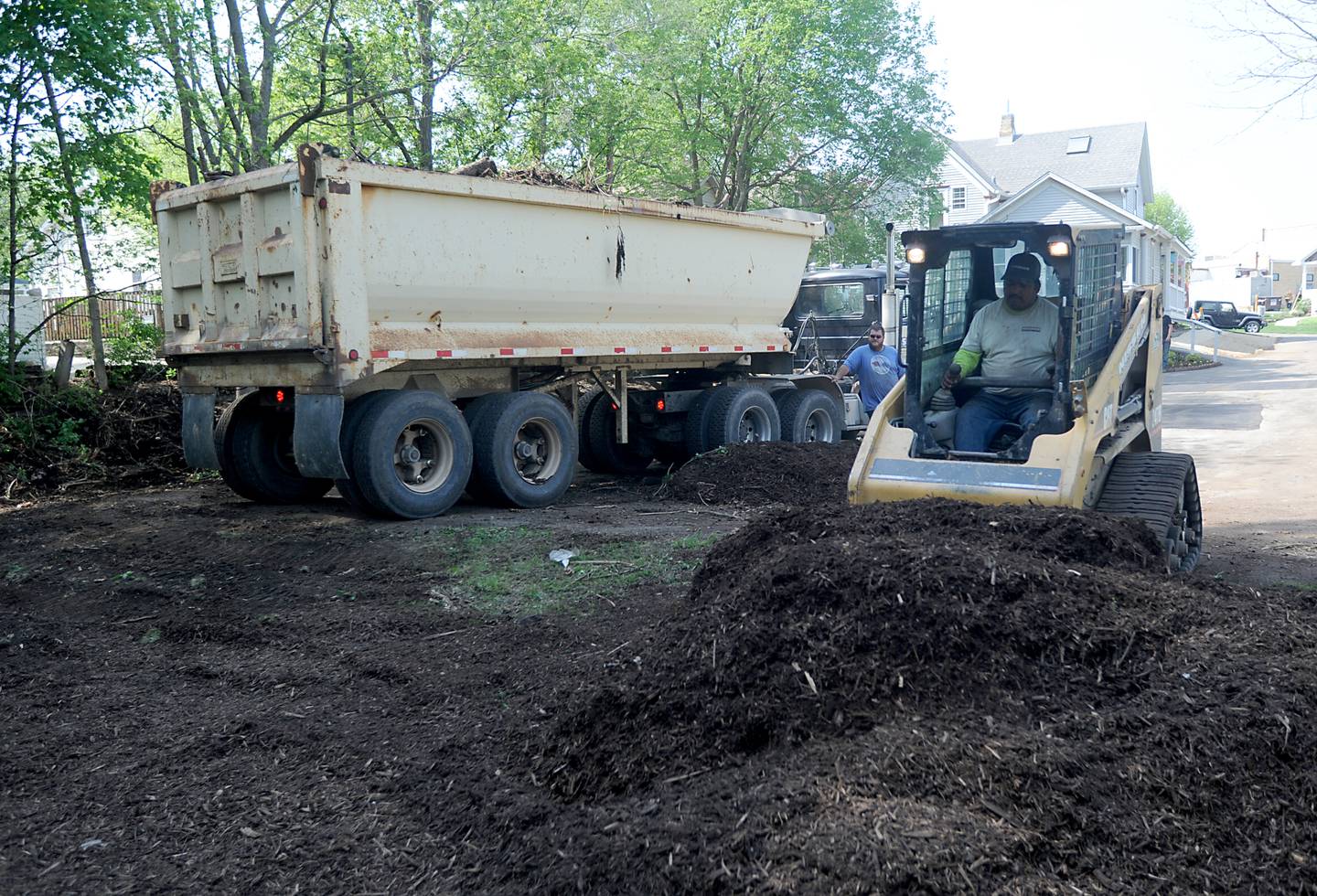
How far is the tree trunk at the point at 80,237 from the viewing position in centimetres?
1212

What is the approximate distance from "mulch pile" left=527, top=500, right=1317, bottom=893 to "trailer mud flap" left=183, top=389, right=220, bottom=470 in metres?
6.12

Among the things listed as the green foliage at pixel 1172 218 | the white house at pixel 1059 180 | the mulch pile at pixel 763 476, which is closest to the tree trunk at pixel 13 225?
the mulch pile at pixel 763 476

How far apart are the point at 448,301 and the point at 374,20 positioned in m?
9.37

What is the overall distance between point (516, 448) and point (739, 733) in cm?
653

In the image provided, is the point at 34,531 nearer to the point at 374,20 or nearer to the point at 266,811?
the point at 266,811

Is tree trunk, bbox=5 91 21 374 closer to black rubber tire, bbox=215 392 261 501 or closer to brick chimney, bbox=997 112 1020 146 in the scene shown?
black rubber tire, bbox=215 392 261 501

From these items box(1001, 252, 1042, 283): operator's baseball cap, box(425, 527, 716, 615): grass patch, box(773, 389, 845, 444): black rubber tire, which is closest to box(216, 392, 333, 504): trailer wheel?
box(425, 527, 716, 615): grass patch

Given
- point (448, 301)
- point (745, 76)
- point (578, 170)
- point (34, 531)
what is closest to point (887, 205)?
point (745, 76)

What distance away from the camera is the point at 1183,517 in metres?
6.75

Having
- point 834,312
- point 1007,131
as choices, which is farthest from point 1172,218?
point 834,312

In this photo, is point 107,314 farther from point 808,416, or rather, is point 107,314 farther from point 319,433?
point 808,416

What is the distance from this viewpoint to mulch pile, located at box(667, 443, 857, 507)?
1034cm

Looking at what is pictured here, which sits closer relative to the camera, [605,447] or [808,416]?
[605,447]

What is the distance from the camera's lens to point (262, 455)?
9.91 m
